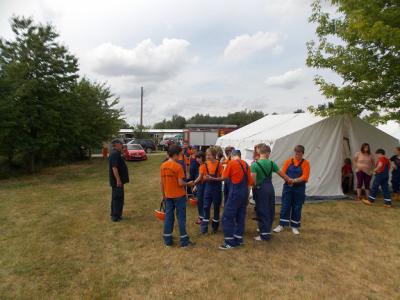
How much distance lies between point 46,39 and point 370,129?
1438 centimetres

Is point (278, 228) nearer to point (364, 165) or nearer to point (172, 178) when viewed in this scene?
point (172, 178)

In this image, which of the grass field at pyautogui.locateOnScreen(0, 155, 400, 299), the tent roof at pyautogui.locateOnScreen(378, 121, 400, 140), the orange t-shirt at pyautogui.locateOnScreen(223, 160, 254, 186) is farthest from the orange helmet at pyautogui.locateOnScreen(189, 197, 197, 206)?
the tent roof at pyautogui.locateOnScreen(378, 121, 400, 140)

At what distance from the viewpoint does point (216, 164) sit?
509cm

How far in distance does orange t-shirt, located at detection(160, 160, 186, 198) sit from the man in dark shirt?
6.01ft

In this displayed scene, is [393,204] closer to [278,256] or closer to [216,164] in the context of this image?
[278,256]

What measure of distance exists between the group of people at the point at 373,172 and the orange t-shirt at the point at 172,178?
18.1ft

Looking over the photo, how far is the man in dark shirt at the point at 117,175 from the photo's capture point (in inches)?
230

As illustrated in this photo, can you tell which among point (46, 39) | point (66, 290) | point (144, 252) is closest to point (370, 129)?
point (144, 252)

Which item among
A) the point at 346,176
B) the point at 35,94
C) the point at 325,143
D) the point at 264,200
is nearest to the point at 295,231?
the point at 264,200

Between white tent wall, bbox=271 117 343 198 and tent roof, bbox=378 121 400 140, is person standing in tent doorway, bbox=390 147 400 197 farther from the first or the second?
tent roof, bbox=378 121 400 140

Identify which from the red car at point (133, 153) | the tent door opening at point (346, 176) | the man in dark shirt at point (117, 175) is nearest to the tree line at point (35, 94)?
the red car at point (133, 153)

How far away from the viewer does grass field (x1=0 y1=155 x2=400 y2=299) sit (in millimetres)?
3385

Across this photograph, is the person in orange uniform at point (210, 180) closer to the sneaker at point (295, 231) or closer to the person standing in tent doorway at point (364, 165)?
the sneaker at point (295, 231)

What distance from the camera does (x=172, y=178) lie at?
14.4 ft
